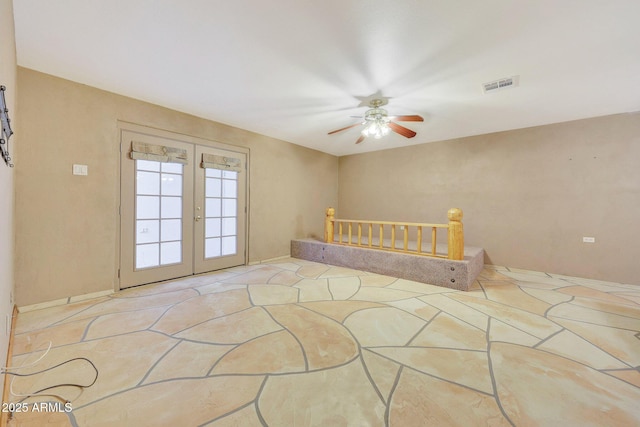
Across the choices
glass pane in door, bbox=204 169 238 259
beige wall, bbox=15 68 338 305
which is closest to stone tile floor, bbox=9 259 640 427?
beige wall, bbox=15 68 338 305

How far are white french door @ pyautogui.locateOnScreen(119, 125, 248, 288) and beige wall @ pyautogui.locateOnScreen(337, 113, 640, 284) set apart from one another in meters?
3.62

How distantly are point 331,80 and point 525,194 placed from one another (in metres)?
3.91

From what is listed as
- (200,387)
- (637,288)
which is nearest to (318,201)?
(200,387)

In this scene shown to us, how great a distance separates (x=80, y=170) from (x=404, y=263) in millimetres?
4385

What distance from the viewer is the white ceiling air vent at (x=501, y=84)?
262 centimetres

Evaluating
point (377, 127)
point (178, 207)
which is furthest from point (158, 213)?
point (377, 127)

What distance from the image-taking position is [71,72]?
262 centimetres

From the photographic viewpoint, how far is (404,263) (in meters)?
3.81

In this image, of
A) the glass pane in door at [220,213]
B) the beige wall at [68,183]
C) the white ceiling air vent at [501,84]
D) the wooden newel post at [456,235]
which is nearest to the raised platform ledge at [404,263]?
the wooden newel post at [456,235]

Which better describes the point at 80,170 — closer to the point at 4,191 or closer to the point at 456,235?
the point at 4,191

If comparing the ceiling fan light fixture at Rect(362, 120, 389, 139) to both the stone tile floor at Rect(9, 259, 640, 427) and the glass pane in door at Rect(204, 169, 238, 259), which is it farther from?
the glass pane in door at Rect(204, 169, 238, 259)

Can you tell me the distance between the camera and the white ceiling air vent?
2624 mm

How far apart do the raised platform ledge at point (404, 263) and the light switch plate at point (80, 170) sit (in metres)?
3.50

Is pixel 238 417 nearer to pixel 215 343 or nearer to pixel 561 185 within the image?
pixel 215 343
